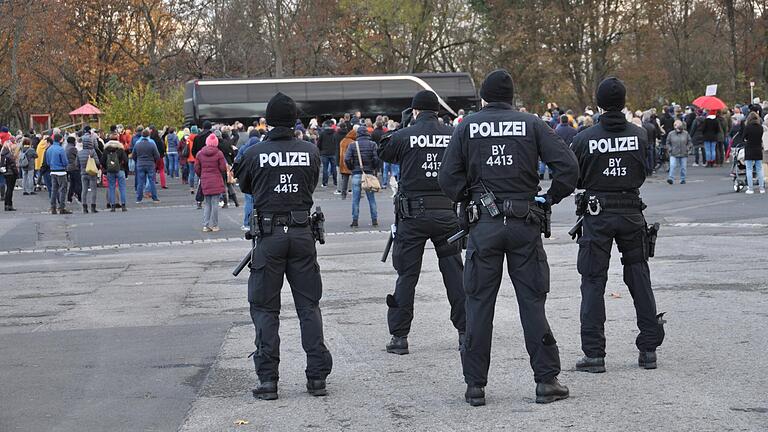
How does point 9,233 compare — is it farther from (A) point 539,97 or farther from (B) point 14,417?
(A) point 539,97

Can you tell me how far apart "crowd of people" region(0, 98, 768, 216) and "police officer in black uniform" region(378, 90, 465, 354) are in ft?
26.2

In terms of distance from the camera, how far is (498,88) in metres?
7.14

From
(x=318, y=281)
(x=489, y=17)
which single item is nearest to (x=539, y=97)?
(x=489, y=17)

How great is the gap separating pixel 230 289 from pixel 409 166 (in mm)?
4670

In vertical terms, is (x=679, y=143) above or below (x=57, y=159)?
below

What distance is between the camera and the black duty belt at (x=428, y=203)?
8781 mm

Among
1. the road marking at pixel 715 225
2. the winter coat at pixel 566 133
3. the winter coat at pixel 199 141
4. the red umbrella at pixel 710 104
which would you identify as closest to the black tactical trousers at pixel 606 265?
the road marking at pixel 715 225

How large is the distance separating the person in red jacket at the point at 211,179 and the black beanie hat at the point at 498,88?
14.2 metres

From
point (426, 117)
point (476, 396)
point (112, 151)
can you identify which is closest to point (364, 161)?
point (112, 151)

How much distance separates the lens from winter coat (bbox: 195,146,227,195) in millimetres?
20969

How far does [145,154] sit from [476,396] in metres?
22.6

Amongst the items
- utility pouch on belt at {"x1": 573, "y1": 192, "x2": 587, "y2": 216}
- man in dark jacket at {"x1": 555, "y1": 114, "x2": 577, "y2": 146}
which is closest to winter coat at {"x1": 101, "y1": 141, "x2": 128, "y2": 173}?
man in dark jacket at {"x1": 555, "y1": 114, "x2": 577, "y2": 146}

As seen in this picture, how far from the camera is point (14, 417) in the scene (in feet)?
23.3

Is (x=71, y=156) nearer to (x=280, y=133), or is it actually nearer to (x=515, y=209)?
(x=280, y=133)
